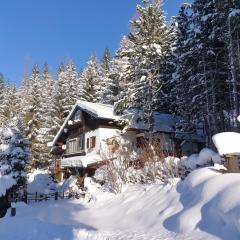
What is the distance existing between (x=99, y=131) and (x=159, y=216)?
20.2m

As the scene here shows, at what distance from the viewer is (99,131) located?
3369 cm

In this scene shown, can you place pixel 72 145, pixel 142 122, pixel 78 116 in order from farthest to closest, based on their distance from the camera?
pixel 72 145 → pixel 78 116 → pixel 142 122

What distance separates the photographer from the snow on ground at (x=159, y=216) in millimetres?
10742

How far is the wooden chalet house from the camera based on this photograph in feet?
107

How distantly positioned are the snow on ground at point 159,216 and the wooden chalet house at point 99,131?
12.5 metres

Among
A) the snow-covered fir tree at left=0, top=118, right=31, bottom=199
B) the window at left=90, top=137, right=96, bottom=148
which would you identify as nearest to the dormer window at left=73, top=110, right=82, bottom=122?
the window at left=90, top=137, right=96, bottom=148

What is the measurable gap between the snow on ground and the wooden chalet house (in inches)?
493

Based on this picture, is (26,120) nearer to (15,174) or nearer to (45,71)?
(15,174)

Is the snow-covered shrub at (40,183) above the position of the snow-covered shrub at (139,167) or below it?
below

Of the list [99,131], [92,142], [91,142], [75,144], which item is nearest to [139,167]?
[99,131]

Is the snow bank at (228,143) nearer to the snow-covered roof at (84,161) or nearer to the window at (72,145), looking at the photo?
the snow-covered roof at (84,161)

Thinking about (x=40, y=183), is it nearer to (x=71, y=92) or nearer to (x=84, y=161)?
(x=84, y=161)

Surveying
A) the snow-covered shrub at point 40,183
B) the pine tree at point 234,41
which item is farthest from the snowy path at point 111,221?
the snow-covered shrub at point 40,183

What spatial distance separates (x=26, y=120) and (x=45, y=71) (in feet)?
188
